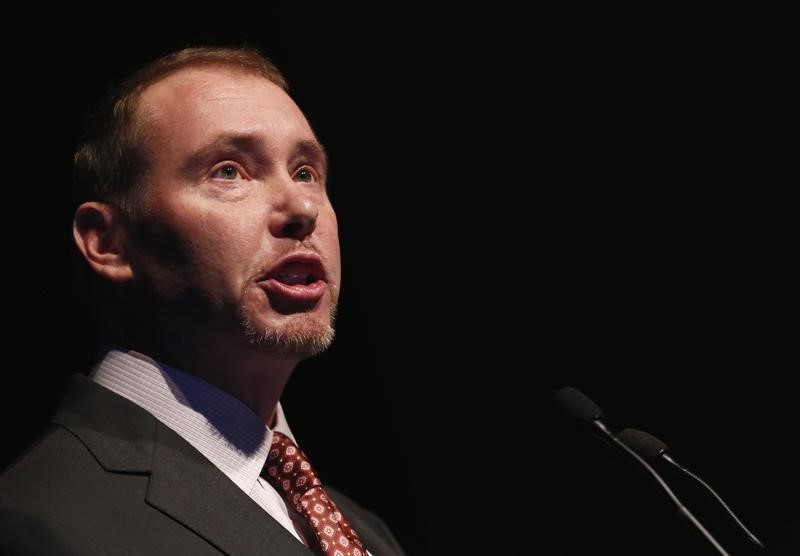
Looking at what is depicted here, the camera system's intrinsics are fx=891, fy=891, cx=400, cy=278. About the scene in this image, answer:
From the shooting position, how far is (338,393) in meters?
2.89

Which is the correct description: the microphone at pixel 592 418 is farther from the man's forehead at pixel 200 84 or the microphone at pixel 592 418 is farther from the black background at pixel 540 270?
the black background at pixel 540 270

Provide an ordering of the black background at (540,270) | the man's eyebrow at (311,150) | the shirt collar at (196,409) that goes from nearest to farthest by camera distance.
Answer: the shirt collar at (196,409)
the man's eyebrow at (311,150)
the black background at (540,270)

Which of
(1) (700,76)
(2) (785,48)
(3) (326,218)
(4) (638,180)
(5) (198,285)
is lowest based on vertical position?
(5) (198,285)

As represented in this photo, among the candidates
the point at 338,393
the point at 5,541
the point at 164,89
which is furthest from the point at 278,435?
the point at 338,393

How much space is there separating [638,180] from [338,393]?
1194 mm

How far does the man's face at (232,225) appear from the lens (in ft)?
5.76

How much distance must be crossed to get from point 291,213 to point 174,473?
0.57 meters

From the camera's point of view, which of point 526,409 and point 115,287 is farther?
point 526,409

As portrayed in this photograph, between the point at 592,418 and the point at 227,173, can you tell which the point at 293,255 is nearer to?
the point at 227,173

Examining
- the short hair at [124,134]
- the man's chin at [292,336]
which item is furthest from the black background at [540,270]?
the man's chin at [292,336]

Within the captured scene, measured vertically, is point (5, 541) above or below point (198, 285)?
below

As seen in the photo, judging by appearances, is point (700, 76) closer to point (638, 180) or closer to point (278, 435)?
point (638, 180)

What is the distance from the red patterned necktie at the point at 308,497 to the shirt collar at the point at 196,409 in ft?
0.19

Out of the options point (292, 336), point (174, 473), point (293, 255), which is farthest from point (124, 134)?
point (174, 473)
